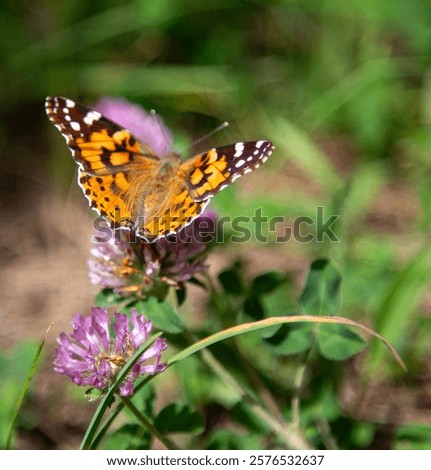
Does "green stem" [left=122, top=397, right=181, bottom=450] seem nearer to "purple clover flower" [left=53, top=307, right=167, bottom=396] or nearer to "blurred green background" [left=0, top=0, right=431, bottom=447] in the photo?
"purple clover flower" [left=53, top=307, right=167, bottom=396]

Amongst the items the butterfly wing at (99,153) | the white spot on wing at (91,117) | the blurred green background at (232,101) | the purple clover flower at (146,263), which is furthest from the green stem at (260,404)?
the blurred green background at (232,101)

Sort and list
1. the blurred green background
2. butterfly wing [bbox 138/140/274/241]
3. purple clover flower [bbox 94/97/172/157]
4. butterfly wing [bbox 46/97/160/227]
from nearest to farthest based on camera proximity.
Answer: butterfly wing [bbox 138/140/274/241]
butterfly wing [bbox 46/97/160/227]
purple clover flower [bbox 94/97/172/157]
the blurred green background

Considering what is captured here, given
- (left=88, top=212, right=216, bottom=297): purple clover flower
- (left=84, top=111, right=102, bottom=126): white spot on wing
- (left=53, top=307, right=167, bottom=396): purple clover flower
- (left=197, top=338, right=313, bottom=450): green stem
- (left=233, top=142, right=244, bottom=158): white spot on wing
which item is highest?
(left=84, top=111, right=102, bottom=126): white spot on wing

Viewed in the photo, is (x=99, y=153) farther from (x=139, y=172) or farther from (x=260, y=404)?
(x=260, y=404)

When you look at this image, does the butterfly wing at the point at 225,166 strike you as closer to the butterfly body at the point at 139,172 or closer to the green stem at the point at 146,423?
the butterfly body at the point at 139,172

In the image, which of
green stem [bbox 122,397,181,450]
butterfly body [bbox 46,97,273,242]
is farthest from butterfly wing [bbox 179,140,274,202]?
green stem [bbox 122,397,181,450]

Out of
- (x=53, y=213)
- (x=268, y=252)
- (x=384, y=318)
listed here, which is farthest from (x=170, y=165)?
(x=53, y=213)

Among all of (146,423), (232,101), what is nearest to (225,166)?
(146,423)
